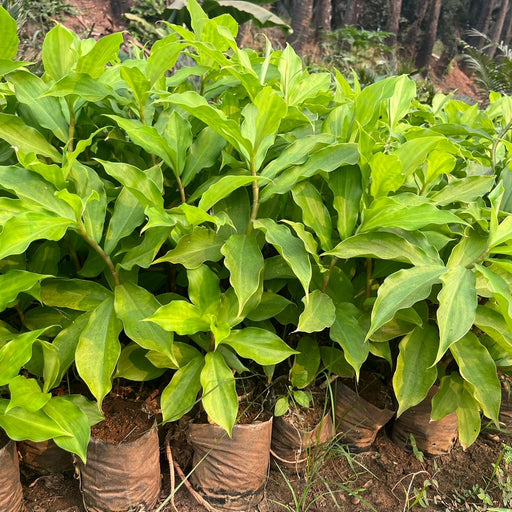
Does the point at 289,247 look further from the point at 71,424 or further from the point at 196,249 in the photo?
the point at 71,424

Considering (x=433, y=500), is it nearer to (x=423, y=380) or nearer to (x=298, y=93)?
(x=423, y=380)

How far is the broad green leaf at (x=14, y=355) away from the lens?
1.04m

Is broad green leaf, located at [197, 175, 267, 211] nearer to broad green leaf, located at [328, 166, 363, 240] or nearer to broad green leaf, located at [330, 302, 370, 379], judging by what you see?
broad green leaf, located at [328, 166, 363, 240]

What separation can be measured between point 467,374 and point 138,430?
845mm

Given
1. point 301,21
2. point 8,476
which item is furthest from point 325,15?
point 8,476

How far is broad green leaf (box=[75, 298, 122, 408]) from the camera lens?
1.10 meters

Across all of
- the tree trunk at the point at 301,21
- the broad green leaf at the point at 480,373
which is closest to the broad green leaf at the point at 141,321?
the broad green leaf at the point at 480,373

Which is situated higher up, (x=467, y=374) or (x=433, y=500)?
(x=467, y=374)

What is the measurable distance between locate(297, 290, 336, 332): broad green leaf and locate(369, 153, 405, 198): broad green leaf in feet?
0.91

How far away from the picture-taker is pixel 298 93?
1.49 m

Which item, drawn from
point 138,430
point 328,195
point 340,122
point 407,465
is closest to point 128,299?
point 138,430

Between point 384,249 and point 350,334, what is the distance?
0.24 m

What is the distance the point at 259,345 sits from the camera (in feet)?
3.93

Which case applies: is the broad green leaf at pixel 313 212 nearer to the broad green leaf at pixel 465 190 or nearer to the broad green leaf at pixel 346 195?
the broad green leaf at pixel 346 195
